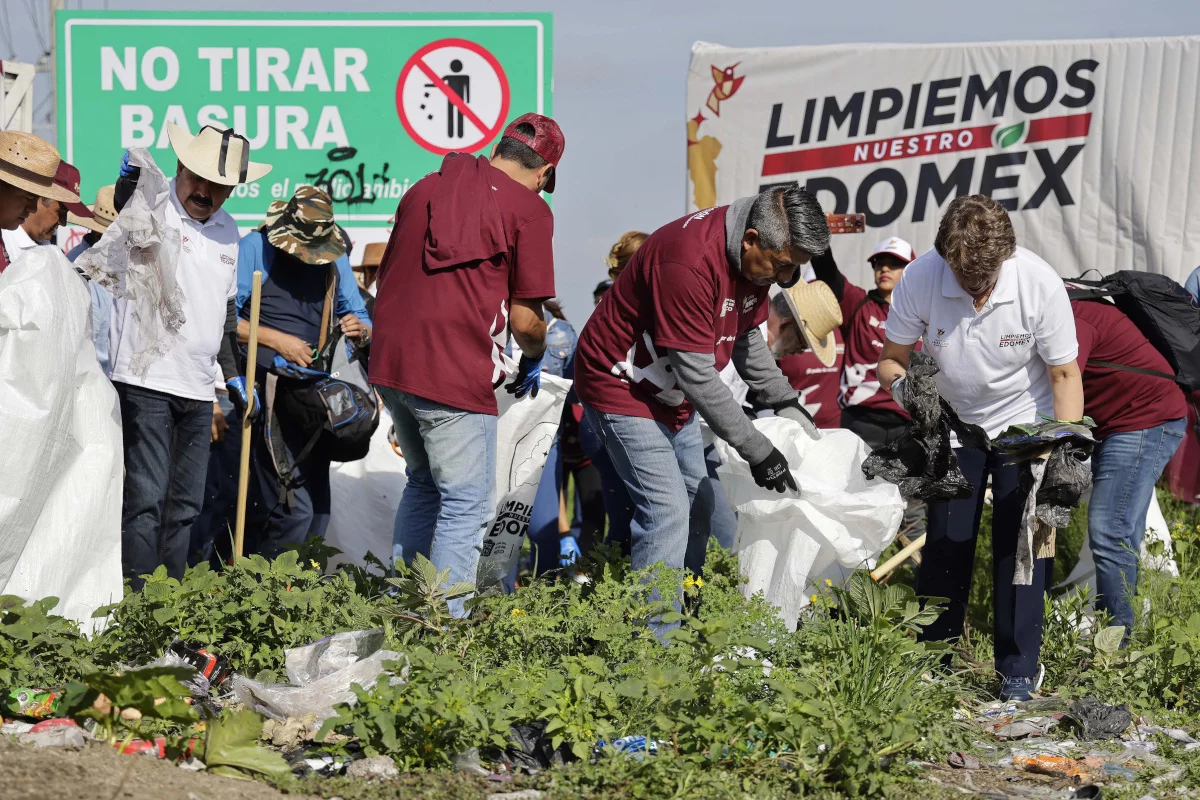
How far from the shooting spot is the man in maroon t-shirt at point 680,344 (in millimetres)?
4266

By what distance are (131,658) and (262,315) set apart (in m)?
2.08

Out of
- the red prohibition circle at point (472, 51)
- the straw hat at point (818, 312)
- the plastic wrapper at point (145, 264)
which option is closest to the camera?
the plastic wrapper at point (145, 264)

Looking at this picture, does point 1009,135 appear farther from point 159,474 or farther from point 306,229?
point 159,474

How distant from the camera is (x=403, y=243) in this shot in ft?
14.5

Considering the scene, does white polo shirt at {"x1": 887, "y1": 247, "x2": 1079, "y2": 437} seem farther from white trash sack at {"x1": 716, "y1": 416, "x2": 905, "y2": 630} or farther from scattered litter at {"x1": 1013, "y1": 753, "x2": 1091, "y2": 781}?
scattered litter at {"x1": 1013, "y1": 753, "x2": 1091, "y2": 781}

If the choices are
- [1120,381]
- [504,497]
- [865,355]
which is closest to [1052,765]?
[1120,381]

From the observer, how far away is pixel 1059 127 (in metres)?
8.78

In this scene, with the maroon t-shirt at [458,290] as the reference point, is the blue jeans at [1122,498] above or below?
below

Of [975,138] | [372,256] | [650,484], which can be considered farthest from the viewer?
[975,138]

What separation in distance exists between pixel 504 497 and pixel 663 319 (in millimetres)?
1480

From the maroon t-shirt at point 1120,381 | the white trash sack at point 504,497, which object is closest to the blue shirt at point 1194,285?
the maroon t-shirt at point 1120,381

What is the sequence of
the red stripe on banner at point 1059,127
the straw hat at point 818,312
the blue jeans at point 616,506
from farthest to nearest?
the red stripe on banner at point 1059,127
the straw hat at point 818,312
the blue jeans at point 616,506

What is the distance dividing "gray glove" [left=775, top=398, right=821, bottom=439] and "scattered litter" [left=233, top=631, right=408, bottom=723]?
2.22 m

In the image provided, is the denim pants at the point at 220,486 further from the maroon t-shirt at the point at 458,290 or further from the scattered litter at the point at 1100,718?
the scattered litter at the point at 1100,718
